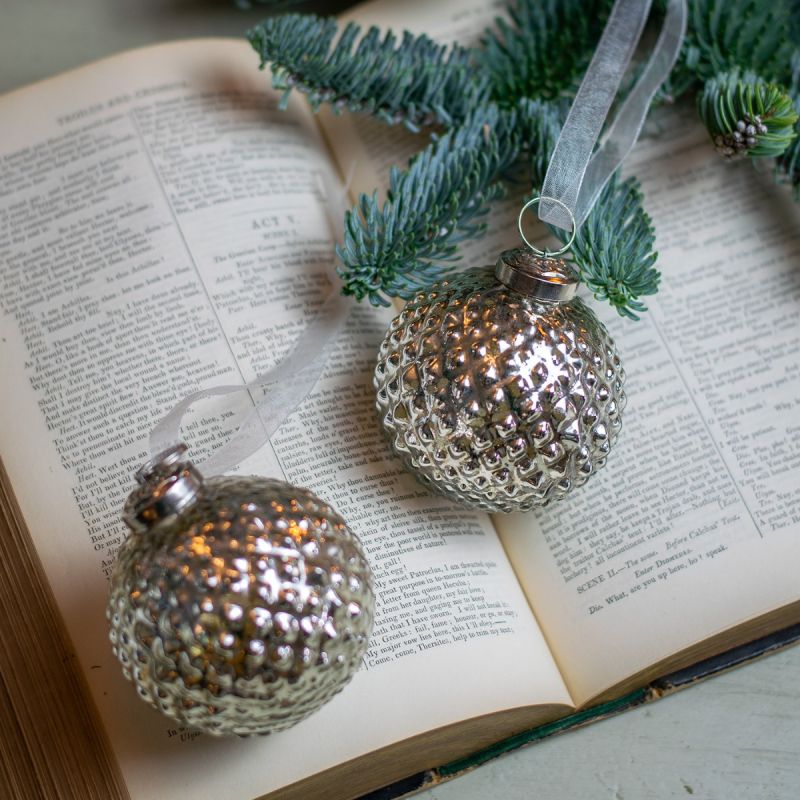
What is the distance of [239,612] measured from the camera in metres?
0.67

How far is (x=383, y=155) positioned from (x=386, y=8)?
7.6 inches

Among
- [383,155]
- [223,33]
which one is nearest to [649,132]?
[383,155]

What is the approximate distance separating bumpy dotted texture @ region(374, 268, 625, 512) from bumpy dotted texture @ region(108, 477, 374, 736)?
15 cm

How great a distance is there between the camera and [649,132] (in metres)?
1.06

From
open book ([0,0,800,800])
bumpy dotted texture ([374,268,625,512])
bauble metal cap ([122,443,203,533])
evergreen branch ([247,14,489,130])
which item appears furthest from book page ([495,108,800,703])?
bauble metal cap ([122,443,203,533])

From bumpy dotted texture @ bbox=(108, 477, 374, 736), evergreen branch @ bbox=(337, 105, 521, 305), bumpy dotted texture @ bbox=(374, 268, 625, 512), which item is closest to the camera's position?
bumpy dotted texture @ bbox=(108, 477, 374, 736)

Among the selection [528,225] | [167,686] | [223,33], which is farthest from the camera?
[223,33]

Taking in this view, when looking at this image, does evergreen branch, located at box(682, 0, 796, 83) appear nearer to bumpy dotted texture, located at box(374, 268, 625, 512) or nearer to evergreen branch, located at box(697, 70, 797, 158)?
evergreen branch, located at box(697, 70, 797, 158)

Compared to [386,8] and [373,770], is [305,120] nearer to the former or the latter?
[386,8]

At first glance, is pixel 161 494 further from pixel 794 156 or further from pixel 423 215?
pixel 794 156

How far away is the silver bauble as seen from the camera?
0.67 metres

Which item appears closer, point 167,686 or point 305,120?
point 167,686

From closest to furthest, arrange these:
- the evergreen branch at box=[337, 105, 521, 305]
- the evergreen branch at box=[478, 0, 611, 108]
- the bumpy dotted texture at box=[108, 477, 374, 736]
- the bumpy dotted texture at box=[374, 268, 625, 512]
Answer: the bumpy dotted texture at box=[108, 477, 374, 736] → the bumpy dotted texture at box=[374, 268, 625, 512] → the evergreen branch at box=[337, 105, 521, 305] → the evergreen branch at box=[478, 0, 611, 108]

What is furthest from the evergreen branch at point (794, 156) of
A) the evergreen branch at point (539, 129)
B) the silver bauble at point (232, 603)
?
the silver bauble at point (232, 603)
